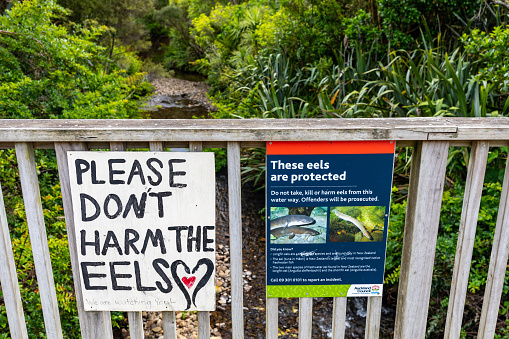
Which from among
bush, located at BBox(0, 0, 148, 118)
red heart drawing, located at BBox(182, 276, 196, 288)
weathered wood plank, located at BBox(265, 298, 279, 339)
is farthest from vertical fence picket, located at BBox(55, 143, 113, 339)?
bush, located at BBox(0, 0, 148, 118)

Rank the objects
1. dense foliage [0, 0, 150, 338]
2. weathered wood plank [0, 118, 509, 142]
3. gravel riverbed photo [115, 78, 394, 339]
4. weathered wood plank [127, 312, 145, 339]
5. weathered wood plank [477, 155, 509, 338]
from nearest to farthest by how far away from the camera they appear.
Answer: weathered wood plank [0, 118, 509, 142] → weathered wood plank [477, 155, 509, 338] → weathered wood plank [127, 312, 145, 339] → dense foliage [0, 0, 150, 338] → gravel riverbed photo [115, 78, 394, 339]

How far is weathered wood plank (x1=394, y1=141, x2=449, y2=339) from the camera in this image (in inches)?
53.4

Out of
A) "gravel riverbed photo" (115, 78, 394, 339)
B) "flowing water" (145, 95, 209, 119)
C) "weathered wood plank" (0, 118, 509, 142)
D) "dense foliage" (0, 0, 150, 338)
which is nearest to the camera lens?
"weathered wood plank" (0, 118, 509, 142)

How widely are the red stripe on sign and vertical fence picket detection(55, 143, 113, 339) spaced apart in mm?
654

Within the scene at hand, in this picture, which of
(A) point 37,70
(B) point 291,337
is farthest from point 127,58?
(B) point 291,337

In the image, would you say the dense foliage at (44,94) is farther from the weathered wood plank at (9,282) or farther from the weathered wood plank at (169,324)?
the weathered wood plank at (169,324)

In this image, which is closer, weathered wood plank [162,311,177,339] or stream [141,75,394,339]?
weathered wood plank [162,311,177,339]

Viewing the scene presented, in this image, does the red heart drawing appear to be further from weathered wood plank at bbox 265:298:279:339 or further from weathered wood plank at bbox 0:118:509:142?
weathered wood plank at bbox 0:118:509:142

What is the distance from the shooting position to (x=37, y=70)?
4324 millimetres

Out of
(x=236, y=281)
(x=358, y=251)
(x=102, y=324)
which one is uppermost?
(x=358, y=251)

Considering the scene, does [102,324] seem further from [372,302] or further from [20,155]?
[372,302]

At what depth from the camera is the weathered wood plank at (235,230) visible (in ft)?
4.48

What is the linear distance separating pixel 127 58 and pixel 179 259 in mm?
11442

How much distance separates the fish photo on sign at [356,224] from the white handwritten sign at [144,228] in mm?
427
